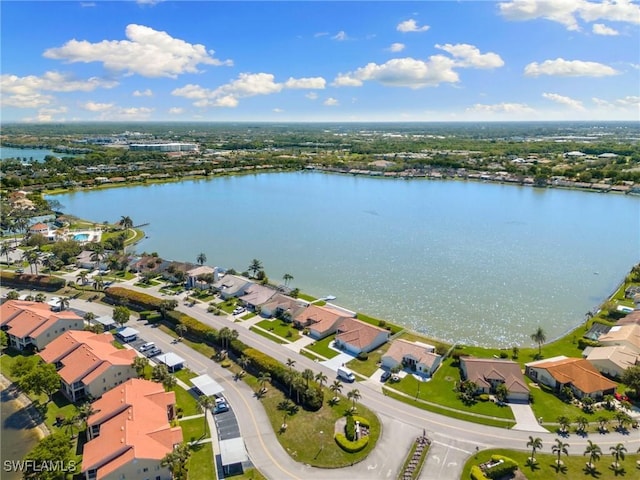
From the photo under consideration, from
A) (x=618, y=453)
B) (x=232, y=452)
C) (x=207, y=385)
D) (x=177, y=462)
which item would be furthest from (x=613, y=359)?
(x=177, y=462)

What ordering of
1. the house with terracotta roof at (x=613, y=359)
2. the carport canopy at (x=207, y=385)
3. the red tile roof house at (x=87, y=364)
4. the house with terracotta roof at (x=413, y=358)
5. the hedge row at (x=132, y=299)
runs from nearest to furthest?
the carport canopy at (x=207, y=385) → the red tile roof house at (x=87, y=364) → the house with terracotta roof at (x=613, y=359) → the house with terracotta roof at (x=413, y=358) → the hedge row at (x=132, y=299)

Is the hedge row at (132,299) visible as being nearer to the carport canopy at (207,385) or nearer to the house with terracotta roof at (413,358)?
the carport canopy at (207,385)

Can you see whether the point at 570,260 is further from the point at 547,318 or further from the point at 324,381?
the point at 324,381

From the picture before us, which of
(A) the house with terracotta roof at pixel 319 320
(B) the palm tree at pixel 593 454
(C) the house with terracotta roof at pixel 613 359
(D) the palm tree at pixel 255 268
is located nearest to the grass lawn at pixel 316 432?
(A) the house with terracotta roof at pixel 319 320

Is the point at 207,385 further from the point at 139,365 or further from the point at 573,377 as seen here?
the point at 573,377

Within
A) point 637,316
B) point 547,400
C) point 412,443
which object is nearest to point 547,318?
point 637,316

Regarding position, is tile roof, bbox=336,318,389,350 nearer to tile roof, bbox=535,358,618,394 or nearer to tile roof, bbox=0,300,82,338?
tile roof, bbox=535,358,618,394
